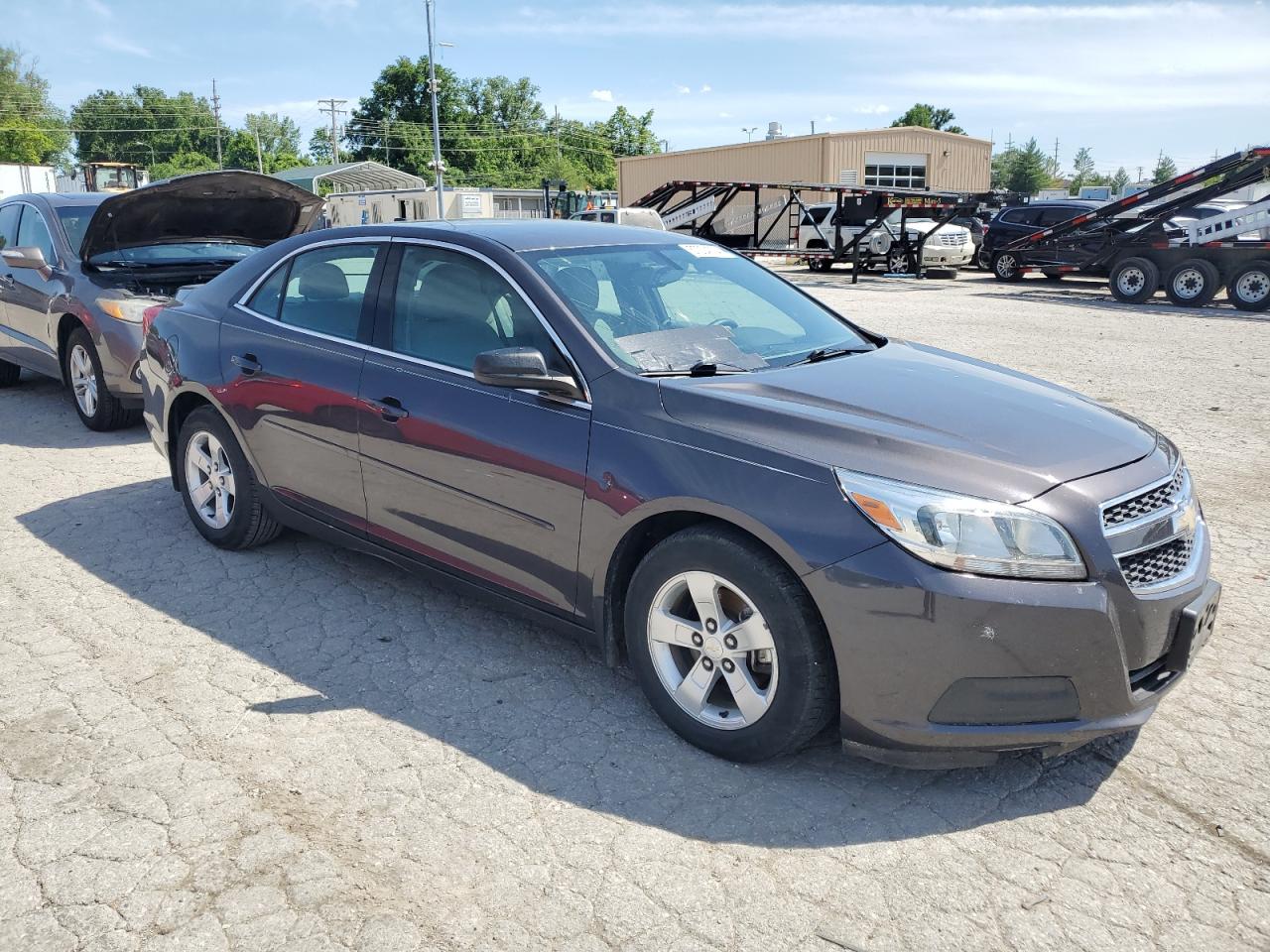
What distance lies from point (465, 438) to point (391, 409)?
0.46 metres

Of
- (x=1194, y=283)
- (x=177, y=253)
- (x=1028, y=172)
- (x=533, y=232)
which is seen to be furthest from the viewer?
(x=1028, y=172)

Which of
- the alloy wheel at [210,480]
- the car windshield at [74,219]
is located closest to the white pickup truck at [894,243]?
the car windshield at [74,219]

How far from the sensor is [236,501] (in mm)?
4930

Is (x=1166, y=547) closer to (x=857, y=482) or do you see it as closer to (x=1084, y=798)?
(x=1084, y=798)

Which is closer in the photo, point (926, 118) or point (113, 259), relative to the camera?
point (113, 259)

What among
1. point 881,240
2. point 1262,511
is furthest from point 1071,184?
point 1262,511

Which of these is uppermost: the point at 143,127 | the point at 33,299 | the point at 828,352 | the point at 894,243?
the point at 143,127

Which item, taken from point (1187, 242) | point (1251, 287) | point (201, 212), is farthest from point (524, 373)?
point (1187, 242)

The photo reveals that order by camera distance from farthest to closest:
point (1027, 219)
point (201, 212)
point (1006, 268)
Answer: point (1006, 268) → point (1027, 219) → point (201, 212)

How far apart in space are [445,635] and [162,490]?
299cm

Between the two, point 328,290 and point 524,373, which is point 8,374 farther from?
point 524,373

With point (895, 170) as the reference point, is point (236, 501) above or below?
below

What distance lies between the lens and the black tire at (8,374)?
9.48 meters

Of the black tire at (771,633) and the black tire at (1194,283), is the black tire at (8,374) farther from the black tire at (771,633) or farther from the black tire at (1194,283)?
the black tire at (1194,283)
